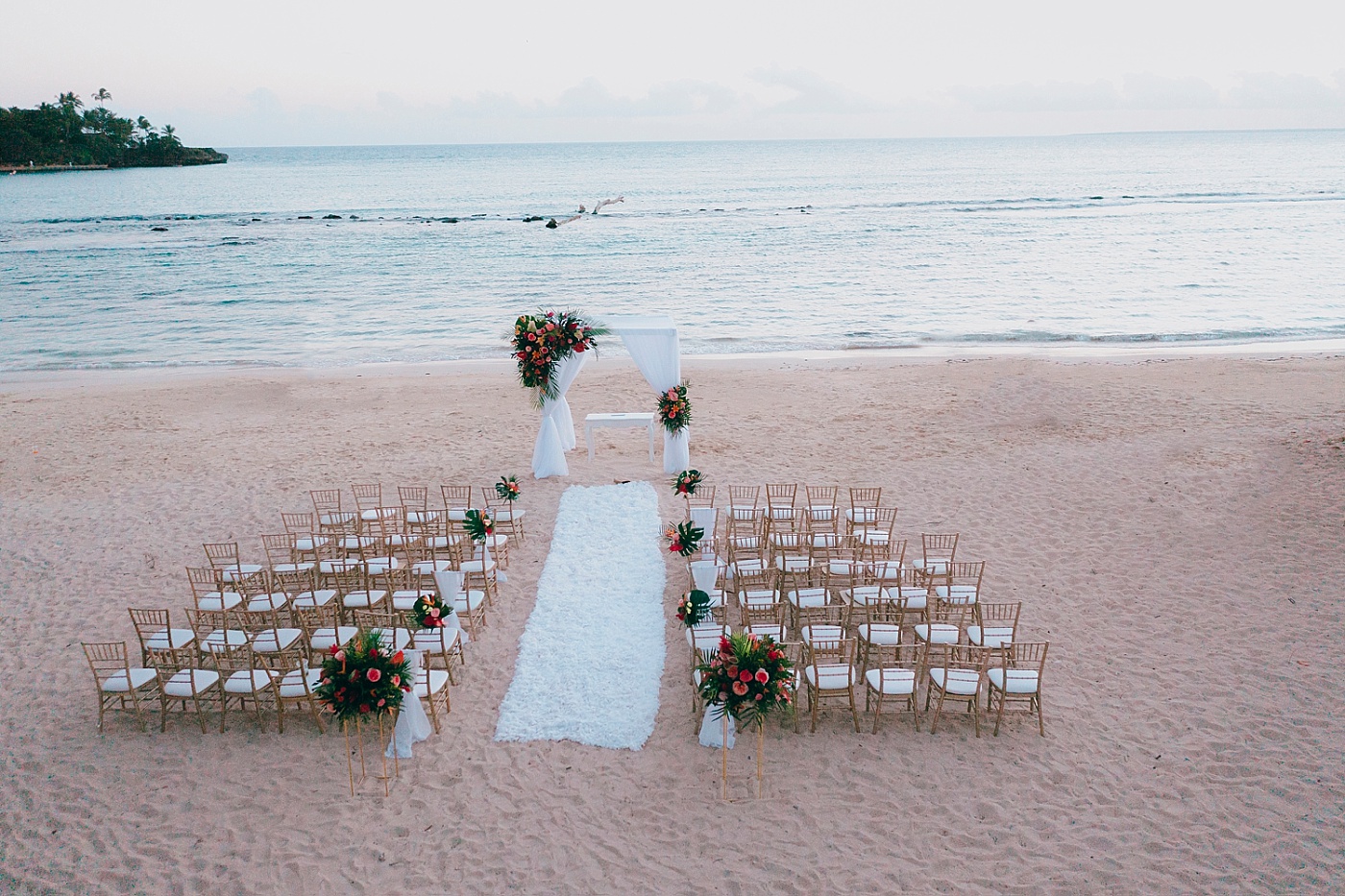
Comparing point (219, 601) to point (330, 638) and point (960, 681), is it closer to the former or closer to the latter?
point (330, 638)

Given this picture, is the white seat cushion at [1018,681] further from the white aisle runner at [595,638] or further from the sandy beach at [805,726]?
the white aisle runner at [595,638]

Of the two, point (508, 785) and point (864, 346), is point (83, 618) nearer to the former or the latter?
point (508, 785)

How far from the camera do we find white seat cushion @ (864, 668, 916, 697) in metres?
7.48

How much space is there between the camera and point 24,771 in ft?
23.7

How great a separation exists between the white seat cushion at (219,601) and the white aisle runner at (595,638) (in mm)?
3369

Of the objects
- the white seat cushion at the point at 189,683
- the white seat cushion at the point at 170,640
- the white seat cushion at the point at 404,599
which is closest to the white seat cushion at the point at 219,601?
the white seat cushion at the point at 170,640

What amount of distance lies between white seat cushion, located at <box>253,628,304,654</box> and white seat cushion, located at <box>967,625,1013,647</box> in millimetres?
6603

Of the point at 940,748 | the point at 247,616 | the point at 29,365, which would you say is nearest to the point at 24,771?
the point at 247,616

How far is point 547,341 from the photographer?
1302 cm

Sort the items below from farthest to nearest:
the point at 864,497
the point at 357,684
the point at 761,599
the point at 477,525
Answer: the point at 864,497
the point at 477,525
the point at 761,599
the point at 357,684

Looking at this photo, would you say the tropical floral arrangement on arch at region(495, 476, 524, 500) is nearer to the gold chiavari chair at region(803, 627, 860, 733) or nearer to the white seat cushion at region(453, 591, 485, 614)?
the white seat cushion at region(453, 591, 485, 614)

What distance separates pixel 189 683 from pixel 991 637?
752cm

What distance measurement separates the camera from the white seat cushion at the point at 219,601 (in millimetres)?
9461

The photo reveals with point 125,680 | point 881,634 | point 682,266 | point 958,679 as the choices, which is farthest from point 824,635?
point 682,266
